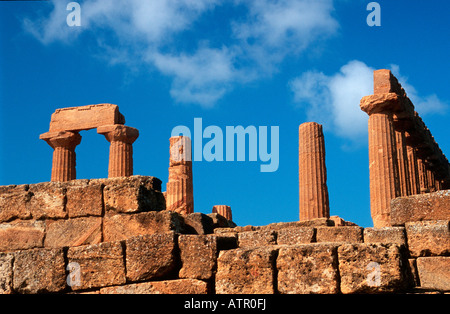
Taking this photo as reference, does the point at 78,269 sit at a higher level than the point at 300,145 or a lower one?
lower

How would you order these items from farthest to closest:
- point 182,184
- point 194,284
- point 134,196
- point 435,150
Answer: point 435,150 < point 182,184 < point 134,196 < point 194,284

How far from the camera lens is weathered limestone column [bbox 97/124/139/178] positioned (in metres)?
26.4

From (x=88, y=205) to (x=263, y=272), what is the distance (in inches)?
141

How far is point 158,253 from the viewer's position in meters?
9.73

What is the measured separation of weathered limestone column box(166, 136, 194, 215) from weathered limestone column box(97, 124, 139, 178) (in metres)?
1.73

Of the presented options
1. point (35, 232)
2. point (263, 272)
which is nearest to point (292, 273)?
point (263, 272)

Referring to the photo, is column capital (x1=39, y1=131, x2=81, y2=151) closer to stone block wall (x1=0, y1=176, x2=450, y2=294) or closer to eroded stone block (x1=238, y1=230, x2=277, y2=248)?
stone block wall (x1=0, y1=176, x2=450, y2=294)

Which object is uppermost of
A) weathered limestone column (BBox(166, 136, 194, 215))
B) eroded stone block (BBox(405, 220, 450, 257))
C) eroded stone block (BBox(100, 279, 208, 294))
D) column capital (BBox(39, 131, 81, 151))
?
column capital (BBox(39, 131, 81, 151))

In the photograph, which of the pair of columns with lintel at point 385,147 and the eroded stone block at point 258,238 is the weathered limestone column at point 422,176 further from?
the eroded stone block at point 258,238

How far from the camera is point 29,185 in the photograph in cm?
1168

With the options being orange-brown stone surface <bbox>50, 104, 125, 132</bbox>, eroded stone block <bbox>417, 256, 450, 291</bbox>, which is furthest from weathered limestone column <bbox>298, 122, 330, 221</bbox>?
eroded stone block <bbox>417, 256, 450, 291</bbox>

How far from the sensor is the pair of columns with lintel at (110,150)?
86.7ft

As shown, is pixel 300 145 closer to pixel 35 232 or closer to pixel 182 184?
pixel 182 184
